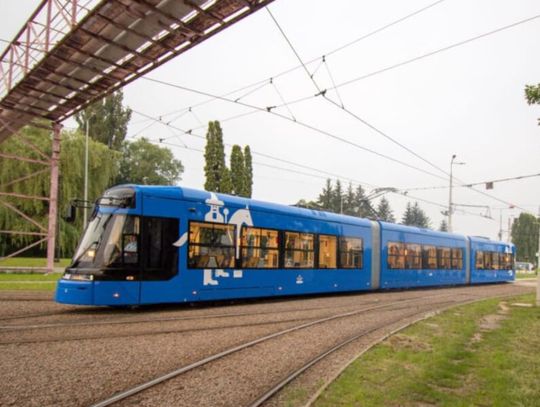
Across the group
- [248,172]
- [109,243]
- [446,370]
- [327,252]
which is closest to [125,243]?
[109,243]

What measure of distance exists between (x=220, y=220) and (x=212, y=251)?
0.89 m

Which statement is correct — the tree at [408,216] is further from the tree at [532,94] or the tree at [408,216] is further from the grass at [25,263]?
the tree at [532,94]

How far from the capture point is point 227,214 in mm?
13391

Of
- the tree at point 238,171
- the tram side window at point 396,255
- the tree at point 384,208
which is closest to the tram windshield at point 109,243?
the tram side window at point 396,255

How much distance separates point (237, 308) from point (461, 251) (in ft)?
58.2

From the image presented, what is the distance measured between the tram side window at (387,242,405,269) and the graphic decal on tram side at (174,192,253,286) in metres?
8.91

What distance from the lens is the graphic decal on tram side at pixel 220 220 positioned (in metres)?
12.6

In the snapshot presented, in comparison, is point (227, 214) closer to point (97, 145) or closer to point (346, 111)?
point (346, 111)

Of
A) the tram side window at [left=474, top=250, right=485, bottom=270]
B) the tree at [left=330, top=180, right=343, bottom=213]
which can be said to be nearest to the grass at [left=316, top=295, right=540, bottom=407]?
the tram side window at [left=474, top=250, right=485, bottom=270]

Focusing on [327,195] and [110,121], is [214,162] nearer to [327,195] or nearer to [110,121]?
[110,121]

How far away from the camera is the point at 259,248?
14.3 m

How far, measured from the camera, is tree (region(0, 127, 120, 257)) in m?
29.0

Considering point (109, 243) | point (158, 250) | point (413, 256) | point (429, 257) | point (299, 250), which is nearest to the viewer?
point (109, 243)

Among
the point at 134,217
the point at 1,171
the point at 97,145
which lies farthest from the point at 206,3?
the point at 97,145
